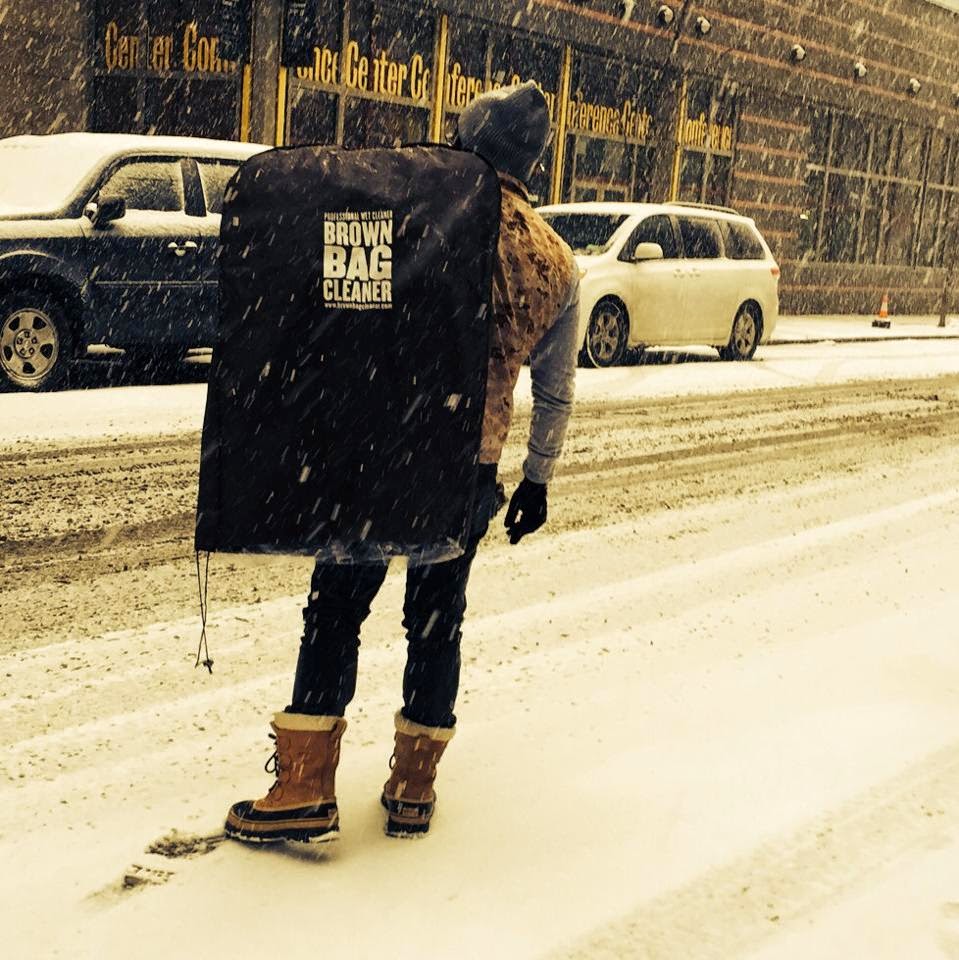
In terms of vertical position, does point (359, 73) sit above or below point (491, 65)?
below

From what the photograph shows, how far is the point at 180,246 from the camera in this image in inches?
445

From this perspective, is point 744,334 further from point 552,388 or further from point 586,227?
point 552,388

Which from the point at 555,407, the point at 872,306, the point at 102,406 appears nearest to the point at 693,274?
the point at 102,406

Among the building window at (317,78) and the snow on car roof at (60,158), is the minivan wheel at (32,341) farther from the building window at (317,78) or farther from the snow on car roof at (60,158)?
the building window at (317,78)

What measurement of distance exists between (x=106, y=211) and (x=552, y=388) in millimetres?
8334

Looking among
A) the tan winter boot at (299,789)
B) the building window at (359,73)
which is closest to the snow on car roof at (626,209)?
the building window at (359,73)

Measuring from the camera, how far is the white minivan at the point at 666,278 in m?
14.8

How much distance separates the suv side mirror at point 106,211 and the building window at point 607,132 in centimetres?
1288

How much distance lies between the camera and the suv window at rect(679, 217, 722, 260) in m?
16.0

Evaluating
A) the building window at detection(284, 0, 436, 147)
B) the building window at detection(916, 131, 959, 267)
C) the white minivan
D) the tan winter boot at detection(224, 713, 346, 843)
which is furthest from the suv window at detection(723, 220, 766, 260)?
the building window at detection(916, 131, 959, 267)

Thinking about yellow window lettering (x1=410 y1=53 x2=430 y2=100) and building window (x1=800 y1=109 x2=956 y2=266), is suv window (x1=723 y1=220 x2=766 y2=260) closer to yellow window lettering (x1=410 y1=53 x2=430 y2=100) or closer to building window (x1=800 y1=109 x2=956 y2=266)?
yellow window lettering (x1=410 y1=53 x2=430 y2=100)

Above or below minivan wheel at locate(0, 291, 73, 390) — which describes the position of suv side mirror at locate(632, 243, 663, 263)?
above

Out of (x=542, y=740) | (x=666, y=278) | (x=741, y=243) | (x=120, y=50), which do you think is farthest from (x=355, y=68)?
(x=542, y=740)

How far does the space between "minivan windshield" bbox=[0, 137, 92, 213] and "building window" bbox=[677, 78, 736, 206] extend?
52.2ft
